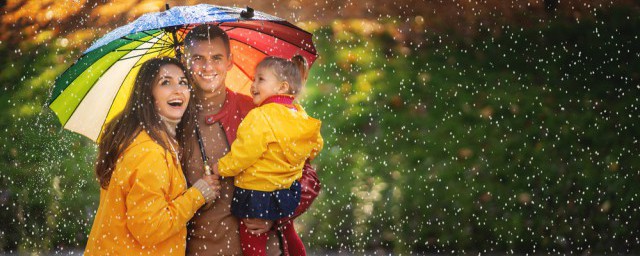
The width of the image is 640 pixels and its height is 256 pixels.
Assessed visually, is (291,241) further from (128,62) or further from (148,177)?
(128,62)

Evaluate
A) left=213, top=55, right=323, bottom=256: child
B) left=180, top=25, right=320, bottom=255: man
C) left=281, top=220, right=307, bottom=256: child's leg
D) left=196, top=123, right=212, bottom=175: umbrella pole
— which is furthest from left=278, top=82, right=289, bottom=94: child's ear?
left=281, top=220, right=307, bottom=256: child's leg

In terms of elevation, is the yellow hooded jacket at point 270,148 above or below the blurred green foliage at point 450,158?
below

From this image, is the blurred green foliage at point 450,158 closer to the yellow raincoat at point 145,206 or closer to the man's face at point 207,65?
the man's face at point 207,65

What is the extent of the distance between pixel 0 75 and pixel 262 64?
4101 millimetres

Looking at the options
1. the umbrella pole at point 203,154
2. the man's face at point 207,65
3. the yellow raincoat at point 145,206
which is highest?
the man's face at point 207,65

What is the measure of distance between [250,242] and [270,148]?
1.31 feet

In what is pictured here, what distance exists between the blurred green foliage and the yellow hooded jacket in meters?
2.76

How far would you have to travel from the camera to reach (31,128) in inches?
301

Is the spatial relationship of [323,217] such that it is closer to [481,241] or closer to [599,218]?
[481,241]

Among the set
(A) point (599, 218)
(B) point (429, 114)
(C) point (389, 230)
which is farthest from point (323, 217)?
(A) point (599, 218)

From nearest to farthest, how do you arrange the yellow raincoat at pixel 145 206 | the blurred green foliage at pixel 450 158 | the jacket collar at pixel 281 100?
the yellow raincoat at pixel 145 206
the jacket collar at pixel 281 100
the blurred green foliage at pixel 450 158

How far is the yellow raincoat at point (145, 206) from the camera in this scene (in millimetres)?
3992

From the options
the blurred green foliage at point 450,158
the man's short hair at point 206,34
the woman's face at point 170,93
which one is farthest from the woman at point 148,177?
the blurred green foliage at point 450,158

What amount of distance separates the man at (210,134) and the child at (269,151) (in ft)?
0.16
